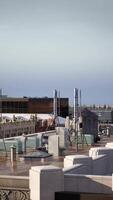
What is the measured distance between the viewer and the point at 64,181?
1586 centimetres

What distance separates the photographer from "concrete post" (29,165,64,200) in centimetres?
1555

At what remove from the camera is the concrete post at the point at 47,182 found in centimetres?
1555

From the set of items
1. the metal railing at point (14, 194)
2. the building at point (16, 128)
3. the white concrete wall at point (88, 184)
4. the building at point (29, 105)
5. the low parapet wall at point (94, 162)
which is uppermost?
the building at point (29, 105)

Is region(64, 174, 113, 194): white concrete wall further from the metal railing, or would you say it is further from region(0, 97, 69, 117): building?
region(0, 97, 69, 117): building

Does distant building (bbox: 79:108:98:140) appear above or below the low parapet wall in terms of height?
above

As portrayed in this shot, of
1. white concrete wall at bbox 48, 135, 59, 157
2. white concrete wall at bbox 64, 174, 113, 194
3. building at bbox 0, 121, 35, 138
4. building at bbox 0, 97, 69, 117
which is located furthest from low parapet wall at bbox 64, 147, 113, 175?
building at bbox 0, 97, 69, 117

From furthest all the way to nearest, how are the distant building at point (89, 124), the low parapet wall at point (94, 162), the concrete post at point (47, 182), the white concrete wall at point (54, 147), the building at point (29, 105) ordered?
1. the building at point (29, 105)
2. the distant building at point (89, 124)
3. the white concrete wall at point (54, 147)
4. the low parapet wall at point (94, 162)
5. the concrete post at point (47, 182)

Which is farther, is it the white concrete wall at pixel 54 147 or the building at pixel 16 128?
the building at pixel 16 128

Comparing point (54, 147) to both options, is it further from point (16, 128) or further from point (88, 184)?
point (16, 128)

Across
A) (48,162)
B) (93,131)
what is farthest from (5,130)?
(48,162)

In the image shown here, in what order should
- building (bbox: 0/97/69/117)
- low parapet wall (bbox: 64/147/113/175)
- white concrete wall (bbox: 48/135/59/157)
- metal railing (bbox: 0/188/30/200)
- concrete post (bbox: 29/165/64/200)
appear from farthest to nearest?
building (bbox: 0/97/69/117) → white concrete wall (bbox: 48/135/59/157) → low parapet wall (bbox: 64/147/113/175) → metal railing (bbox: 0/188/30/200) → concrete post (bbox: 29/165/64/200)

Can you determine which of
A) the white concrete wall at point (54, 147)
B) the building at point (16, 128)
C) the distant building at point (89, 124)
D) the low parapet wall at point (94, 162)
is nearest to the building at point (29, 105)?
the building at point (16, 128)

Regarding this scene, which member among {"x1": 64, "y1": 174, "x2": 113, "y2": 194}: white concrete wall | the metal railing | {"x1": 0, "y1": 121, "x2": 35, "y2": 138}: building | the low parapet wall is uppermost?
{"x1": 0, "y1": 121, "x2": 35, "y2": 138}: building

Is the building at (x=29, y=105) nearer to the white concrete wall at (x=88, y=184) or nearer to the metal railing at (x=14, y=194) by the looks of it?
the metal railing at (x=14, y=194)
